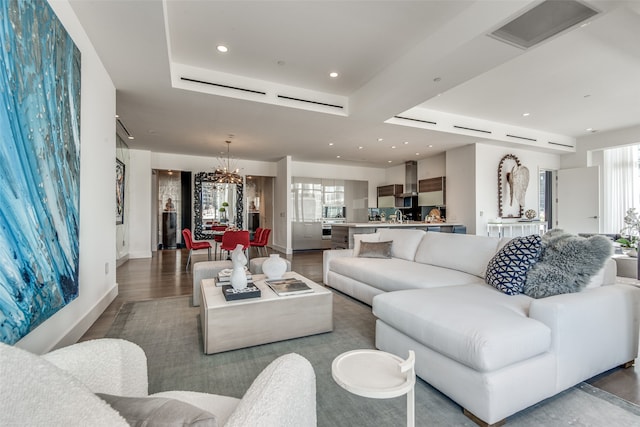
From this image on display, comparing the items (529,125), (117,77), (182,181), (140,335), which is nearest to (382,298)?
(140,335)

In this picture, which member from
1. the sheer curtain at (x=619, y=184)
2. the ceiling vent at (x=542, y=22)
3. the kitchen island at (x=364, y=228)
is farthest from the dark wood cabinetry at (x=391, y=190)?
the ceiling vent at (x=542, y=22)

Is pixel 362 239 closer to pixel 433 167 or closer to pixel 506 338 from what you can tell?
pixel 506 338

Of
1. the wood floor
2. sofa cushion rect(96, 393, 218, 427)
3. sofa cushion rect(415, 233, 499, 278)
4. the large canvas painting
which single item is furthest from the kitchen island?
sofa cushion rect(96, 393, 218, 427)

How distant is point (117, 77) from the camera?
3482mm

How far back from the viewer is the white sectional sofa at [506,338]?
1461mm

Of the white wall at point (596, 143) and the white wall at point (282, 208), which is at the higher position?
the white wall at point (596, 143)

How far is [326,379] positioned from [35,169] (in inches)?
84.0

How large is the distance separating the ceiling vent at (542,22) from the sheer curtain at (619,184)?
22.4 feet

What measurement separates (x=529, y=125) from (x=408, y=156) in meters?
2.92

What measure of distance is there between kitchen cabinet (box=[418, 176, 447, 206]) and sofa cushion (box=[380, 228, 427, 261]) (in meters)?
4.40

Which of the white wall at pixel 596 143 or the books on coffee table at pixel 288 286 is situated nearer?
the books on coffee table at pixel 288 286

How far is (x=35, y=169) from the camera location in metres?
1.66

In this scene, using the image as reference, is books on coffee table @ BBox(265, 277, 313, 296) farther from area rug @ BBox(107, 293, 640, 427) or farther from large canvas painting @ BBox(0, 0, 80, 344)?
large canvas painting @ BBox(0, 0, 80, 344)

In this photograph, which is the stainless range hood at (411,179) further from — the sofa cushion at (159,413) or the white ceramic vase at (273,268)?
the sofa cushion at (159,413)
